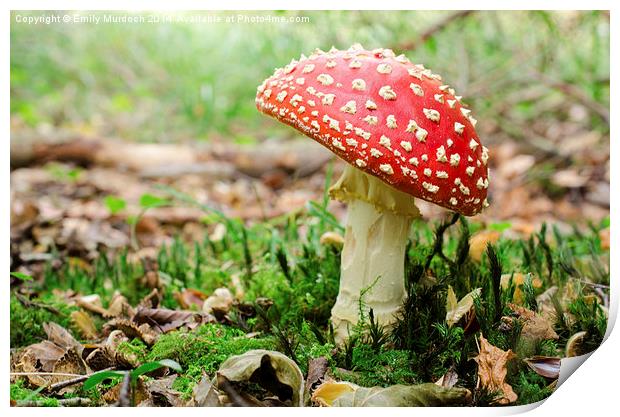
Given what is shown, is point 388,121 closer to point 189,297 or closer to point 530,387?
point 530,387

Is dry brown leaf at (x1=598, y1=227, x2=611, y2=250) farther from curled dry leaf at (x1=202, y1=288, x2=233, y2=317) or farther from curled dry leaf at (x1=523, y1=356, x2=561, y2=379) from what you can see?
curled dry leaf at (x1=202, y1=288, x2=233, y2=317)

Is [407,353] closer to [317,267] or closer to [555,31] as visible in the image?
[317,267]

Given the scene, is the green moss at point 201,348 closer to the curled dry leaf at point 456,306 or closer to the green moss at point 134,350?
the green moss at point 134,350

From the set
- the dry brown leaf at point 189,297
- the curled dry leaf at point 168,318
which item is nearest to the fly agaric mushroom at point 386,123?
the curled dry leaf at point 168,318

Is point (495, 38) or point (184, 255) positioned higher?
point (495, 38)

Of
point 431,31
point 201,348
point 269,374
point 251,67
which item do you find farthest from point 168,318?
point 431,31

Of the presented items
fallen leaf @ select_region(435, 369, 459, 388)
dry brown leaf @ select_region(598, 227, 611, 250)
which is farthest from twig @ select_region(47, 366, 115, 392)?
dry brown leaf @ select_region(598, 227, 611, 250)
